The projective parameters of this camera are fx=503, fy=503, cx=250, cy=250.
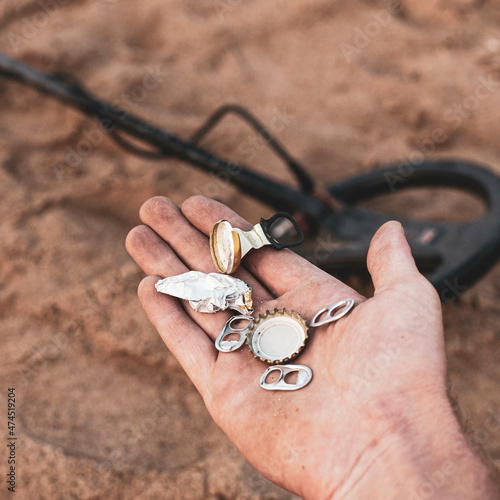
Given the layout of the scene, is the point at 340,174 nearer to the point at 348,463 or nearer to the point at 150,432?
the point at 150,432

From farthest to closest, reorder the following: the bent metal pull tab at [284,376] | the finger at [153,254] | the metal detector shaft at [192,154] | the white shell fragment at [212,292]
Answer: the metal detector shaft at [192,154] < the finger at [153,254] < the white shell fragment at [212,292] < the bent metal pull tab at [284,376]

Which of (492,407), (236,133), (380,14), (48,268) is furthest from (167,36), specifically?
(492,407)

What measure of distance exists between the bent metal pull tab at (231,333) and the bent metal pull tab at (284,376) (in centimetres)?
16

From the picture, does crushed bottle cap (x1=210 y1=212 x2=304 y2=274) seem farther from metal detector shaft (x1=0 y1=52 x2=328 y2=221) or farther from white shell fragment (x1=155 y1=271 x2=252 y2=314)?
metal detector shaft (x1=0 y1=52 x2=328 y2=221)

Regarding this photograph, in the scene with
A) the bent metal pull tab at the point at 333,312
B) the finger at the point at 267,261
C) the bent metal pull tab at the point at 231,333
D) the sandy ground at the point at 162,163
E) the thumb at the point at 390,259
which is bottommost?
the sandy ground at the point at 162,163

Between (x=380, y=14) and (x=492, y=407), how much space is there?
11.6ft

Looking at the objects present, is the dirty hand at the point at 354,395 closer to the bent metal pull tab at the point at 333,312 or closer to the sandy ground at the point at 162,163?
the bent metal pull tab at the point at 333,312

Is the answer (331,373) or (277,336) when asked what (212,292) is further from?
(331,373)

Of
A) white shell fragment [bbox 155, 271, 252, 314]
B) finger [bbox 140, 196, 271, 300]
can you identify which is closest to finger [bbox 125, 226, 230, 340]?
finger [bbox 140, 196, 271, 300]

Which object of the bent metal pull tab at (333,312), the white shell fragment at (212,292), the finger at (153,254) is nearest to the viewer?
the bent metal pull tab at (333,312)

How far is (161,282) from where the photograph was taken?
188 cm

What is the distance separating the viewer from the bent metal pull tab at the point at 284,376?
151cm

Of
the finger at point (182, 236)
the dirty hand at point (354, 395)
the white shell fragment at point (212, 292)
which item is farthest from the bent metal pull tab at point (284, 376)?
the finger at point (182, 236)

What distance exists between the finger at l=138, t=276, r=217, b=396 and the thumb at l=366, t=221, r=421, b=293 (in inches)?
24.3
